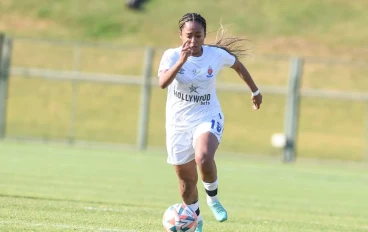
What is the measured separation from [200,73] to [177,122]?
54cm

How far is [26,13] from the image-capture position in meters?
47.4

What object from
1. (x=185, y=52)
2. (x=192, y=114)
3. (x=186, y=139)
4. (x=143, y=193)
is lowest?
(x=143, y=193)

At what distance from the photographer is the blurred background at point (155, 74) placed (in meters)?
27.3

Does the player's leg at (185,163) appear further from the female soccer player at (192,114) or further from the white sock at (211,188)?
the white sock at (211,188)

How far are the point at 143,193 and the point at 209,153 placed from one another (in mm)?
5088

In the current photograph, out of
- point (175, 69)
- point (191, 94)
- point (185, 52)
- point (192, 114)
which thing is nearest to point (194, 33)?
point (185, 52)

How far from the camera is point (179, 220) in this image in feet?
29.8

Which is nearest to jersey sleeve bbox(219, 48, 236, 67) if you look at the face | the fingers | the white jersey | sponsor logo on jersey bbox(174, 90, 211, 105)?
the white jersey

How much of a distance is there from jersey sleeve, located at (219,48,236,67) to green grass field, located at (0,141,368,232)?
1727mm

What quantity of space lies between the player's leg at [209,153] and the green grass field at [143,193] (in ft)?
1.33

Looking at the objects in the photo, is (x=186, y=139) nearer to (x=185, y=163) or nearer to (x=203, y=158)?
(x=185, y=163)

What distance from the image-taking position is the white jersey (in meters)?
9.94

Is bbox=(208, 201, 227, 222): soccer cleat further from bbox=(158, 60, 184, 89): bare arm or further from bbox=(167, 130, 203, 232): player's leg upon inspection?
bbox=(158, 60, 184, 89): bare arm

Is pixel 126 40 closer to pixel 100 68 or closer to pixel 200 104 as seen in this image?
pixel 100 68
